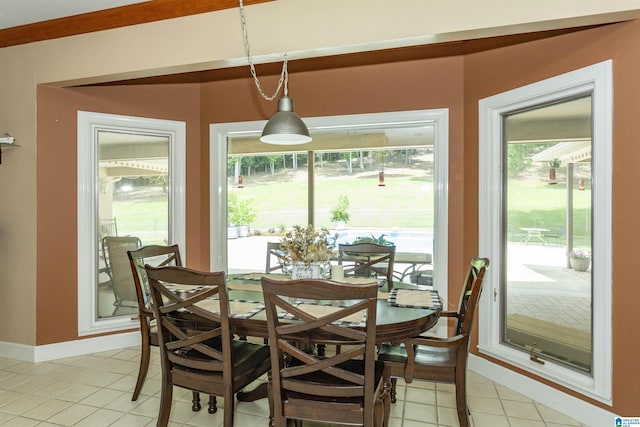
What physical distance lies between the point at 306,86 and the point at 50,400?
331 cm

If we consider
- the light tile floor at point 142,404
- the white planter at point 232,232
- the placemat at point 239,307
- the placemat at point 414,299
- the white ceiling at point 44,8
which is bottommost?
the light tile floor at point 142,404

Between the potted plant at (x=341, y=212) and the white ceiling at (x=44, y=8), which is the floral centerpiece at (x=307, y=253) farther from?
the white ceiling at (x=44, y=8)

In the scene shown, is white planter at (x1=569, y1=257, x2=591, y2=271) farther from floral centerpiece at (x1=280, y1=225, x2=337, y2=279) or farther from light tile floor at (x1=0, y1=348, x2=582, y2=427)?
floral centerpiece at (x1=280, y1=225, x2=337, y2=279)

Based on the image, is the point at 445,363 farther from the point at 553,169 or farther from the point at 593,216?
the point at 553,169

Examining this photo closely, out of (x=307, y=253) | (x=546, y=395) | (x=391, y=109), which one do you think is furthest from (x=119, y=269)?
(x=546, y=395)

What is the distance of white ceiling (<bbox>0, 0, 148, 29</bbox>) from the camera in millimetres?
2857

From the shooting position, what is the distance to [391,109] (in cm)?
360

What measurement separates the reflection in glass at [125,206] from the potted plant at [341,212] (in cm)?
184

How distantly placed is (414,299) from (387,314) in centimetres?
37

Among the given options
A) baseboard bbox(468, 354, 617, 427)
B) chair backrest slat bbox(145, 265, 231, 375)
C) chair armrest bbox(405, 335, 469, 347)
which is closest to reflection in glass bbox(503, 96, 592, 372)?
baseboard bbox(468, 354, 617, 427)

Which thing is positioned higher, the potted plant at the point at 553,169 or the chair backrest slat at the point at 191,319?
the potted plant at the point at 553,169

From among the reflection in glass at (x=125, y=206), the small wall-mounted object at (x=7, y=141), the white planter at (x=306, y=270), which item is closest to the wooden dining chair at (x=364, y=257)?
the white planter at (x=306, y=270)

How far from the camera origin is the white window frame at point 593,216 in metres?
2.33

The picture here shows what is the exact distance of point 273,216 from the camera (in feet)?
15.2
